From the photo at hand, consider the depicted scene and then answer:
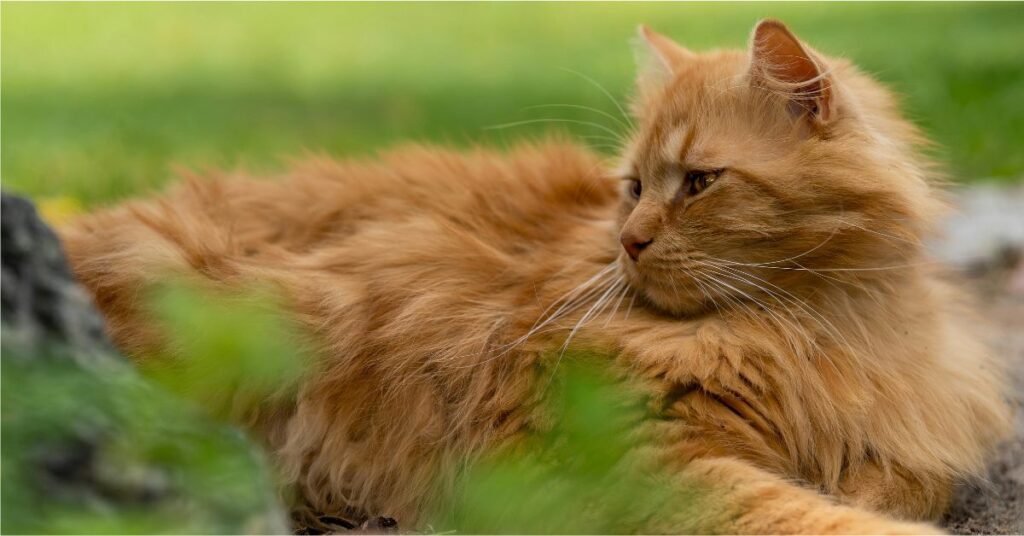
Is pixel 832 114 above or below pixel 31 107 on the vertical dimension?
above

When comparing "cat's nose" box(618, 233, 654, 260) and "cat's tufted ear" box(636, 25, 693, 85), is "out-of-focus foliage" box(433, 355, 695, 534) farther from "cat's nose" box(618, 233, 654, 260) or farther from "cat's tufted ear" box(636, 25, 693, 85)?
"cat's tufted ear" box(636, 25, 693, 85)

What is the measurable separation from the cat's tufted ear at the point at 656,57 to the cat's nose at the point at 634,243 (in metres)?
0.59

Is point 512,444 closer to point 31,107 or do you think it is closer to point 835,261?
point 835,261

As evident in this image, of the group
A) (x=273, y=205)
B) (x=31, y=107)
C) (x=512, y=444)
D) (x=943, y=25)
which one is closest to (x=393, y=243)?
(x=273, y=205)

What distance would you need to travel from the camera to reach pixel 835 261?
9.04 feet

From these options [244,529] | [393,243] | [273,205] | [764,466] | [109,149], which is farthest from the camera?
[109,149]

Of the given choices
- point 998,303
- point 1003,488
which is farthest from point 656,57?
point 998,303

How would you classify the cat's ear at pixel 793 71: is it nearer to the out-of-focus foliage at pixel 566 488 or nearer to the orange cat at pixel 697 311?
the orange cat at pixel 697 311

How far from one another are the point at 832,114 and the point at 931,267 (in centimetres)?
74

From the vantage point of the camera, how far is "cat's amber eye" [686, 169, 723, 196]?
2.73 m

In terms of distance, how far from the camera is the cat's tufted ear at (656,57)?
10.4ft

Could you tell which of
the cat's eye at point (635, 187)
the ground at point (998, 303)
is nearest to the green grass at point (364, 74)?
the ground at point (998, 303)

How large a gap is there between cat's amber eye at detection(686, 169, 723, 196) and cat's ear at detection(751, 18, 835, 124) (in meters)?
0.26

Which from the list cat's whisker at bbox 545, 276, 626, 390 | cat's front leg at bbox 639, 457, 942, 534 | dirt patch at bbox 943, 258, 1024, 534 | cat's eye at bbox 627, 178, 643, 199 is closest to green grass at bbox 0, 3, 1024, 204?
dirt patch at bbox 943, 258, 1024, 534
